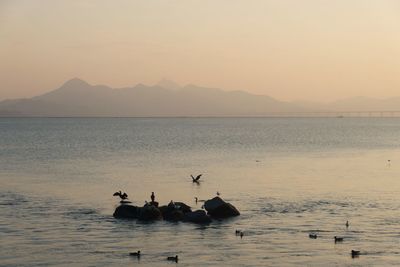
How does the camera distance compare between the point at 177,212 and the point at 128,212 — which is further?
the point at 128,212

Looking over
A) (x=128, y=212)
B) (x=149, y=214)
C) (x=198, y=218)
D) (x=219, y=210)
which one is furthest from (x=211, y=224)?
(x=128, y=212)

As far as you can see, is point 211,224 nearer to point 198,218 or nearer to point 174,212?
point 198,218

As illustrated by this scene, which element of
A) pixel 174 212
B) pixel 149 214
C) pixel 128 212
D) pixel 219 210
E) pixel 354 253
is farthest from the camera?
pixel 219 210

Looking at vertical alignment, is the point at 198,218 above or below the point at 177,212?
below

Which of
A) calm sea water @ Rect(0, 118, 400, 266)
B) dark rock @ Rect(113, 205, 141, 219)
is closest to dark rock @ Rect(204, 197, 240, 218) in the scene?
calm sea water @ Rect(0, 118, 400, 266)

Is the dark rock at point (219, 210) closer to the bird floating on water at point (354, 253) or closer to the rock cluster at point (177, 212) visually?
the rock cluster at point (177, 212)

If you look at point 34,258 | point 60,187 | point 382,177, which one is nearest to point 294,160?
point 382,177

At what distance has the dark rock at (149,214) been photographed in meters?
48.0

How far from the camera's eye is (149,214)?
48.0m

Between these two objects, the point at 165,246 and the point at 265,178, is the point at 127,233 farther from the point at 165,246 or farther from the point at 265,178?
the point at 265,178

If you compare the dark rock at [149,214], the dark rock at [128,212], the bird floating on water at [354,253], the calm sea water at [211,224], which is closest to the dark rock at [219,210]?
the calm sea water at [211,224]

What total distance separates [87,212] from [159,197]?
1061cm

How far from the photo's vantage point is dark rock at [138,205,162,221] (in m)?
48.0

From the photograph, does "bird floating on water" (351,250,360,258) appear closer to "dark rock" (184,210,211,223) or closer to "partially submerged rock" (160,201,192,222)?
"dark rock" (184,210,211,223)
